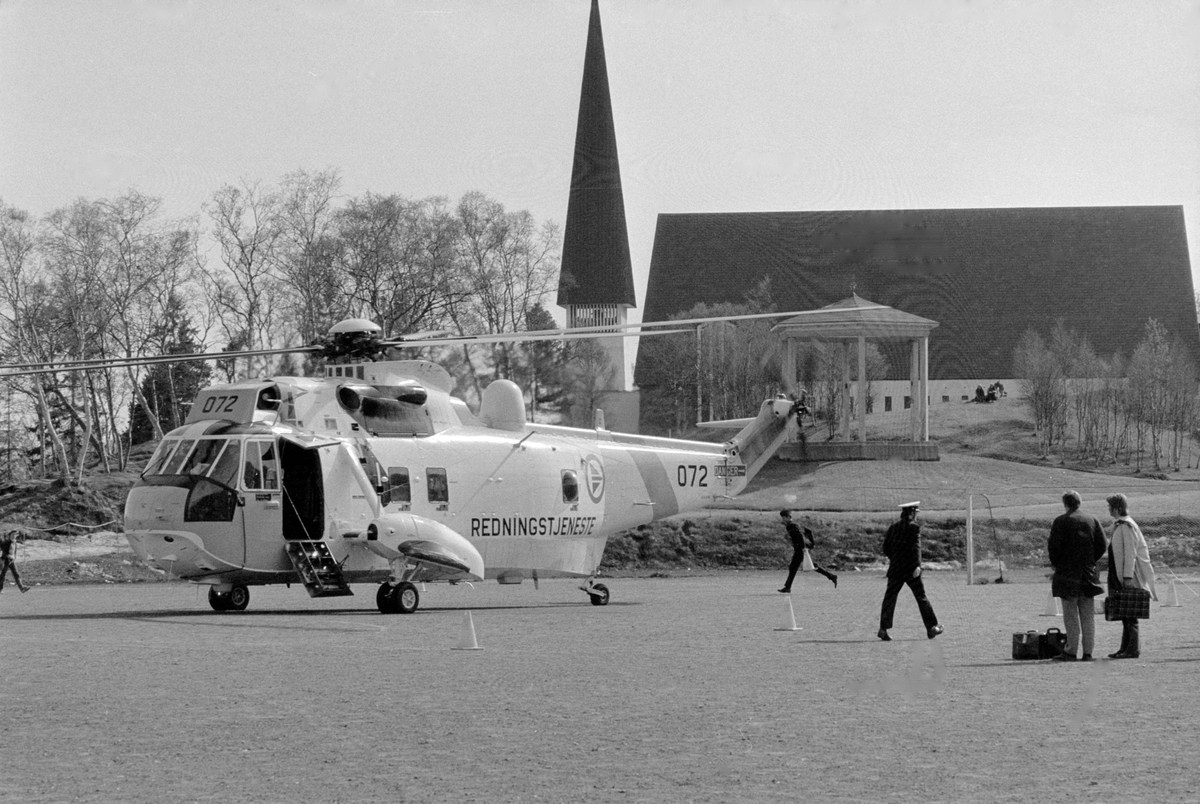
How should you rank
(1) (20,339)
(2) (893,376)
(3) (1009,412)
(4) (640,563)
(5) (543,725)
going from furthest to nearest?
1. (2) (893,376)
2. (3) (1009,412)
3. (1) (20,339)
4. (4) (640,563)
5. (5) (543,725)

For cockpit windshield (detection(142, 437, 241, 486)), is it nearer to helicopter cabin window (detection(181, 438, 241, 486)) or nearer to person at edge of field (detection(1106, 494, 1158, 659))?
helicopter cabin window (detection(181, 438, 241, 486))

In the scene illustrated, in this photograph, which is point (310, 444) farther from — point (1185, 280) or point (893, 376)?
point (1185, 280)

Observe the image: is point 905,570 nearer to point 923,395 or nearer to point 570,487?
point 570,487

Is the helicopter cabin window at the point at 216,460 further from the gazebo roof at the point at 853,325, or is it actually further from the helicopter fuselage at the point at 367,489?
the gazebo roof at the point at 853,325

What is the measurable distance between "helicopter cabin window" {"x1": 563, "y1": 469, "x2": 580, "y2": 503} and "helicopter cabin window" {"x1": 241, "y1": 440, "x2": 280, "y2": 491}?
626 centimetres

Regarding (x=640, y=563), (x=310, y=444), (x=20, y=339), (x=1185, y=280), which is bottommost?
(x=640, y=563)

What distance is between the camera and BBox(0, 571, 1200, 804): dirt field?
30.7 ft

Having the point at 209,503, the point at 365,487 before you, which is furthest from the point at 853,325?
the point at 209,503

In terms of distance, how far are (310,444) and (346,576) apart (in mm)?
2204

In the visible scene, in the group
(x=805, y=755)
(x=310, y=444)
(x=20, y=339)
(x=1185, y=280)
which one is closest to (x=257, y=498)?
(x=310, y=444)

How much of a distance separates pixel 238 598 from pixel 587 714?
1391 centimetres

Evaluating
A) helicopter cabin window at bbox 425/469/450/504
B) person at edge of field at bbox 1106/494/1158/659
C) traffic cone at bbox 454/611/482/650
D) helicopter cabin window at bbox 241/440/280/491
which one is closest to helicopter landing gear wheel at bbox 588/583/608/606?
helicopter cabin window at bbox 425/469/450/504

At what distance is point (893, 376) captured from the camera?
98.5 metres

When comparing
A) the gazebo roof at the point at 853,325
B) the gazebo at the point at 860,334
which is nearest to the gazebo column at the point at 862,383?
the gazebo at the point at 860,334
